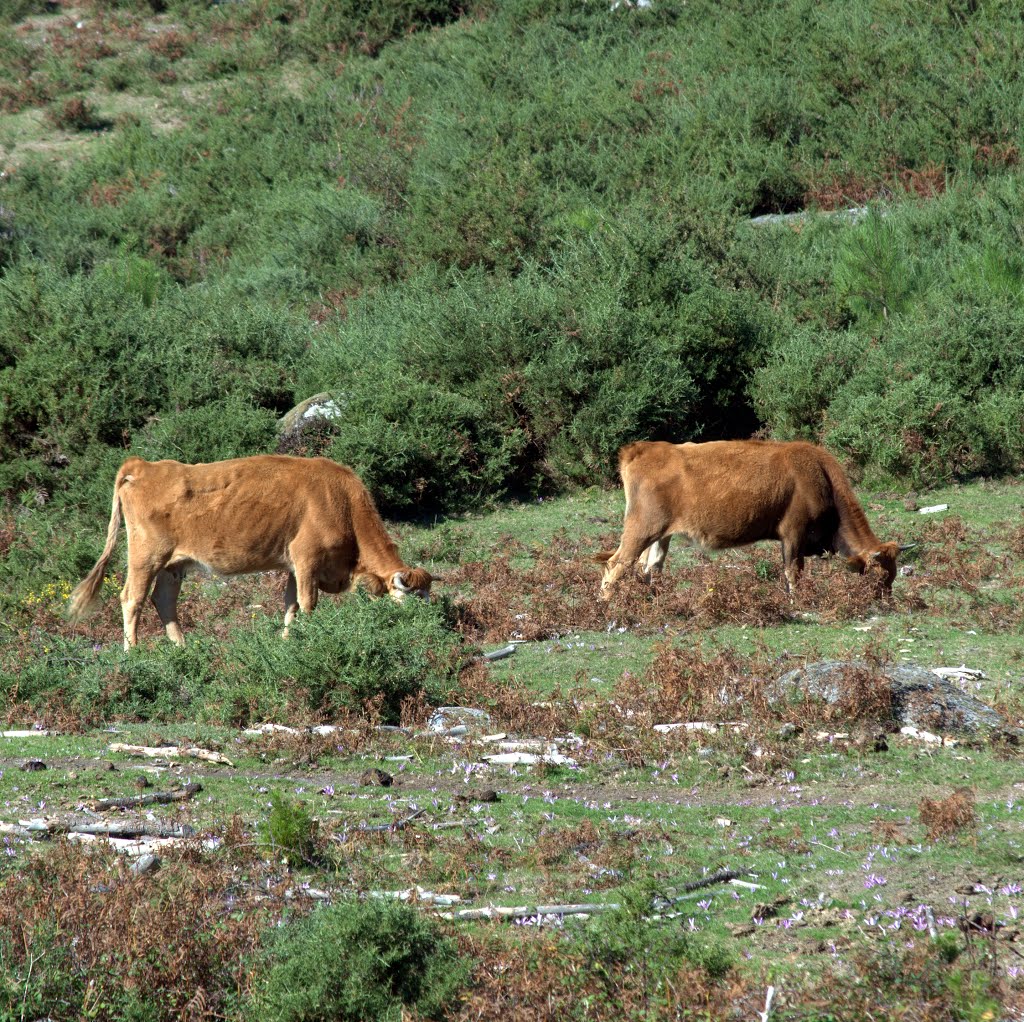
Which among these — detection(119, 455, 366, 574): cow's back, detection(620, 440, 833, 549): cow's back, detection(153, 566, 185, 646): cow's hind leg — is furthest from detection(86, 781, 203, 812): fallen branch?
detection(620, 440, 833, 549): cow's back

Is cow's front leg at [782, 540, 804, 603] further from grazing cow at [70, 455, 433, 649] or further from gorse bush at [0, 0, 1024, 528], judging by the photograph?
gorse bush at [0, 0, 1024, 528]

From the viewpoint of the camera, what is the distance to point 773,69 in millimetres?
32625

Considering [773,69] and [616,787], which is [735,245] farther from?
[616,787]

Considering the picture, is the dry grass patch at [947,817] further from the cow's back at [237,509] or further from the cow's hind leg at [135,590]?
the cow's hind leg at [135,590]

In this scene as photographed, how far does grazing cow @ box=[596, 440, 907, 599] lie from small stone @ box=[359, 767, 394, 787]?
17.2 ft

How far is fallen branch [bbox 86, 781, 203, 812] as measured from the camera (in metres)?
8.05

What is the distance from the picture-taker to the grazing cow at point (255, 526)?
12.9 m

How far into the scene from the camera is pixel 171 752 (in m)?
9.34

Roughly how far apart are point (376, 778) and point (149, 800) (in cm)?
141

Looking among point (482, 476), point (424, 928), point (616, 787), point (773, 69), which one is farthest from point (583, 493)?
point (773, 69)

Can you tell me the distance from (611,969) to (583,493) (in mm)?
13880

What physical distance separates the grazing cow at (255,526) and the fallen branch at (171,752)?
344 centimetres

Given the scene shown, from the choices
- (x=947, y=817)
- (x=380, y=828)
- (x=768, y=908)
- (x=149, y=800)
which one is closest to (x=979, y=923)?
(x=768, y=908)

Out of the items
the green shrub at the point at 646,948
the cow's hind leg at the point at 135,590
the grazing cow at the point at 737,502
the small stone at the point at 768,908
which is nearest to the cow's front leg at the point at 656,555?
the grazing cow at the point at 737,502
